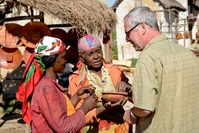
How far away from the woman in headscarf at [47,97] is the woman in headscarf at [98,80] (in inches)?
26.0

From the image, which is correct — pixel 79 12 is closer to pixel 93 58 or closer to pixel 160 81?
pixel 93 58

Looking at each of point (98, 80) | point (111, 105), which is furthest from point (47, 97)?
point (98, 80)

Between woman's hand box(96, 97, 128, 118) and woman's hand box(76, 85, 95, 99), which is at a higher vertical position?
woman's hand box(76, 85, 95, 99)

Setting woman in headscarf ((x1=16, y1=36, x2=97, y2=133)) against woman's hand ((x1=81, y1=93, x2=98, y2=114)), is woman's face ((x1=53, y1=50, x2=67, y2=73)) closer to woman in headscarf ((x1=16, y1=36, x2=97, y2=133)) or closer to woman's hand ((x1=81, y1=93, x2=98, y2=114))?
woman in headscarf ((x1=16, y1=36, x2=97, y2=133))

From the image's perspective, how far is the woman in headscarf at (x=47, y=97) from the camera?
2303 millimetres

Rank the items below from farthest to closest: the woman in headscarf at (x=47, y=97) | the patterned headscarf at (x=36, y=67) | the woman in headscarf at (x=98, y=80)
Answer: the woman in headscarf at (x=98, y=80) → the patterned headscarf at (x=36, y=67) → the woman in headscarf at (x=47, y=97)

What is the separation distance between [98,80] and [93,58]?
24 centimetres

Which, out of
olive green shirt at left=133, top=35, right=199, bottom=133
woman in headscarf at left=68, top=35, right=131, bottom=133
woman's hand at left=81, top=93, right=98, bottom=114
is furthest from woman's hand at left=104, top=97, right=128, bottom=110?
olive green shirt at left=133, top=35, right=199, bottom=133

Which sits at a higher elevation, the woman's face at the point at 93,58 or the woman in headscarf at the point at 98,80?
the woman's face at the point at 93,58

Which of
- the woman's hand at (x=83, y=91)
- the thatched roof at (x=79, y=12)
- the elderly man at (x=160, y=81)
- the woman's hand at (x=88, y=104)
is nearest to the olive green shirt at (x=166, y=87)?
the elderly man at (x=160, y=81)

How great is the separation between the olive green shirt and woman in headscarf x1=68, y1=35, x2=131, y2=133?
0.96 metres

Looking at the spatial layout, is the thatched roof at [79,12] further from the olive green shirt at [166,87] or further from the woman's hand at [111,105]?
the olive green shirt at [166,87]

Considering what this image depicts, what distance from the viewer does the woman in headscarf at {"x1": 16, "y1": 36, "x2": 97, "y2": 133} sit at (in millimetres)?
2303

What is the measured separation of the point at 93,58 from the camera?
3.36 metres
